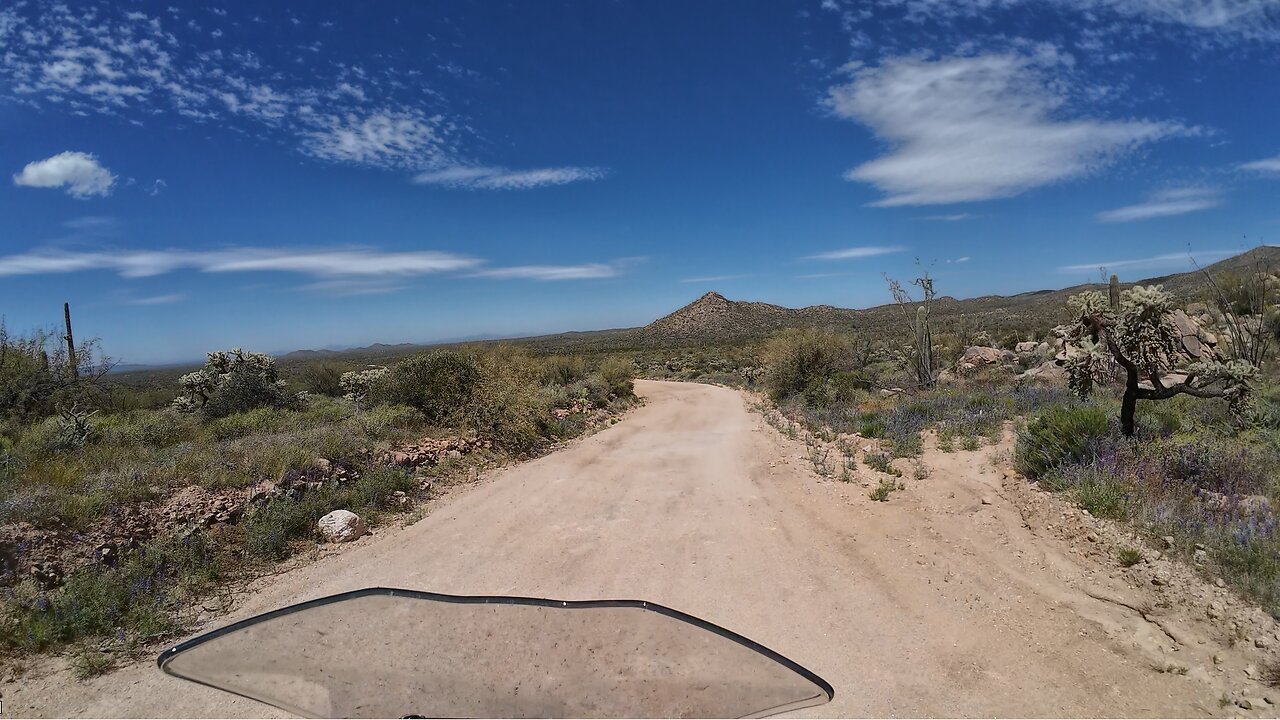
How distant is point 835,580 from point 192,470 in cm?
713

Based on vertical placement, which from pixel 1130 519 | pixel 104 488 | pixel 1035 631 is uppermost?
pixel 104 488

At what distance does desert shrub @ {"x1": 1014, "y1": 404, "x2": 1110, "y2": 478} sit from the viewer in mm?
6723

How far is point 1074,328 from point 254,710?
8.93 metres

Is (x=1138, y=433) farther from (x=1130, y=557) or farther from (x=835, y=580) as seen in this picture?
(x=835, y=580)

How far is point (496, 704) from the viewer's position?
2.80 meters

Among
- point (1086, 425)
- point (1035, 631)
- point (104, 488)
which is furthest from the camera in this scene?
point (1086, 425)

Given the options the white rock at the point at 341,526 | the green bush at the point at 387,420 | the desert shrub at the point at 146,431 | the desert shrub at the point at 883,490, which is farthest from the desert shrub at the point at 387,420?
the desert shrub at the point at 883,490

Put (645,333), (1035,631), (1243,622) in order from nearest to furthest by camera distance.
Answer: (1243,622)
(1035,631)
(645,333)

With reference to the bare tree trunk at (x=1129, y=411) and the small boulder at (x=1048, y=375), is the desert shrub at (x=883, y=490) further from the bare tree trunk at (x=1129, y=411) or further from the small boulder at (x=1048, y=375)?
the small boulder at (x=1048, y=375)

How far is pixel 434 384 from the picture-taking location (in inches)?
453

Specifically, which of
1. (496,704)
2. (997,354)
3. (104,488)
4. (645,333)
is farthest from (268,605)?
(645,333)

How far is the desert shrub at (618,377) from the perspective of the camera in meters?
18.6

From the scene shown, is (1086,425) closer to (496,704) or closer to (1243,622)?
(1243,622)

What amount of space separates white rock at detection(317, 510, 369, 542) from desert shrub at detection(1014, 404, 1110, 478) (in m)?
8.11
